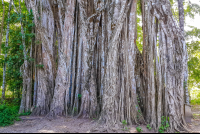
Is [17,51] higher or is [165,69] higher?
[17,51]

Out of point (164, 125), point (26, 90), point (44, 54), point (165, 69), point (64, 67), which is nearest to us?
point (164, 125)

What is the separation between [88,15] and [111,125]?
11.8 feet

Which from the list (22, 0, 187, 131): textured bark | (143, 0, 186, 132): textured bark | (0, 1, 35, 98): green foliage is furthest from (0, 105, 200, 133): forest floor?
(0, 1, 35, 98): green foliage

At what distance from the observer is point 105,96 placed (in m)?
3.86

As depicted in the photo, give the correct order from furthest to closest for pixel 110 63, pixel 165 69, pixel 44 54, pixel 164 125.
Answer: pixel 44 54 < pixel 110 63 < pixel 165 69 < pixel 164 125

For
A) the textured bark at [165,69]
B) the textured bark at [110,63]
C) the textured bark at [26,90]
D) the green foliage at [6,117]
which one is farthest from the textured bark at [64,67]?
the textured bark at [165,69]

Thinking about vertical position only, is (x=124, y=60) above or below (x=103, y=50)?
below

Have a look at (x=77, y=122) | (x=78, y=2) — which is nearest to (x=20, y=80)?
(x=77, y=122)

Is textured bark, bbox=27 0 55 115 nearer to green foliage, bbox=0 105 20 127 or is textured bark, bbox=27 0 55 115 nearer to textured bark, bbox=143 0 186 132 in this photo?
green foliage, bbox=0 105 20 127

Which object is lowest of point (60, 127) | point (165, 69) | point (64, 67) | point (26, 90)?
point (60, 127)

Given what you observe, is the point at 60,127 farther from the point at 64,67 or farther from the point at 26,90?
the point at 26,90

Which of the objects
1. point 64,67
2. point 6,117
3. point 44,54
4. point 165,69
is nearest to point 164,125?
point 165,69

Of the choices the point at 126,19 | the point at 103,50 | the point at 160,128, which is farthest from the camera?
the point at 103,50

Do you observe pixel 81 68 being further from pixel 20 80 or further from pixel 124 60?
pixel 20 80
